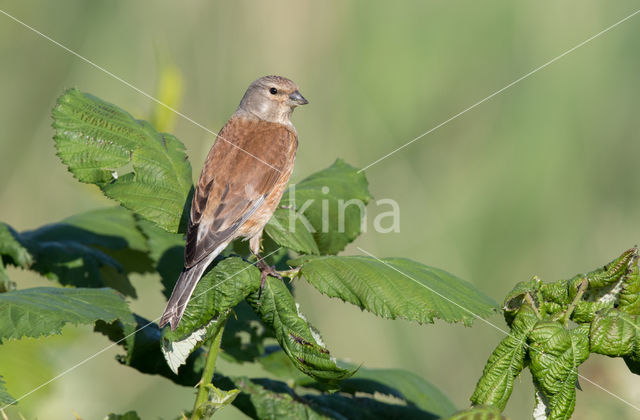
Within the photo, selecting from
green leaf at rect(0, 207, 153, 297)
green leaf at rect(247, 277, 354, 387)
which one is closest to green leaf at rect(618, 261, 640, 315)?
green leaf at rect(247, 277, 354, 387)

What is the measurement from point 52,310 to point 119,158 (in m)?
0.62

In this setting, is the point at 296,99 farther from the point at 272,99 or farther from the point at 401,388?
the point at 401,388

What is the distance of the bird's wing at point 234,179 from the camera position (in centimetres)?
223

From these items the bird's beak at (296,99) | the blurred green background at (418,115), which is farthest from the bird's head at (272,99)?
the blurred green background at (418,115)

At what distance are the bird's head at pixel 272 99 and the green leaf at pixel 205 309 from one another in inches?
67.4

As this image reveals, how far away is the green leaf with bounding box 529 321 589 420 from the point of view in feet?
4.53

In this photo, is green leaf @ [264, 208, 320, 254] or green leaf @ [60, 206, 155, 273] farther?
green leaf @ [60, 206, 155, 273]

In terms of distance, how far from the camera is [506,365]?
57.2 inches

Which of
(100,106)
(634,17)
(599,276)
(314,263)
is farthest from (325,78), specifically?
(599,276)

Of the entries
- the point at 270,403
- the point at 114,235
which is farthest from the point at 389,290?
the point at 114,235

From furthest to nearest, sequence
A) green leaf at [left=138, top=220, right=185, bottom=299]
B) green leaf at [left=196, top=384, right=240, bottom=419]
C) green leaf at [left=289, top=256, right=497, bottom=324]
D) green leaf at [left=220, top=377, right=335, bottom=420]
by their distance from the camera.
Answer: green leaf at [left=138, top=220, right=185, bottom=299]
green leaf at [left=220, top=377, right=335, bottom=420]
green leaf at [left=289, top=256, right=497, bottom=324]
green leaf at [left=196, top=384, right=240, bottom=419]

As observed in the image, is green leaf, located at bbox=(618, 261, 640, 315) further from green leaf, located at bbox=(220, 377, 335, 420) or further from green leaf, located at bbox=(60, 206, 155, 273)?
green leaf, located at bbox=(60, 206, 155, 273)

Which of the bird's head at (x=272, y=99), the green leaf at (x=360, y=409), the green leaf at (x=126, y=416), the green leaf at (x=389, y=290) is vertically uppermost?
the bird's head at (x=272, y=99)

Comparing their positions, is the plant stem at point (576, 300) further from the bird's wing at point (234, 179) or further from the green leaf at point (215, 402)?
the bird's wing at point (234, 179)
